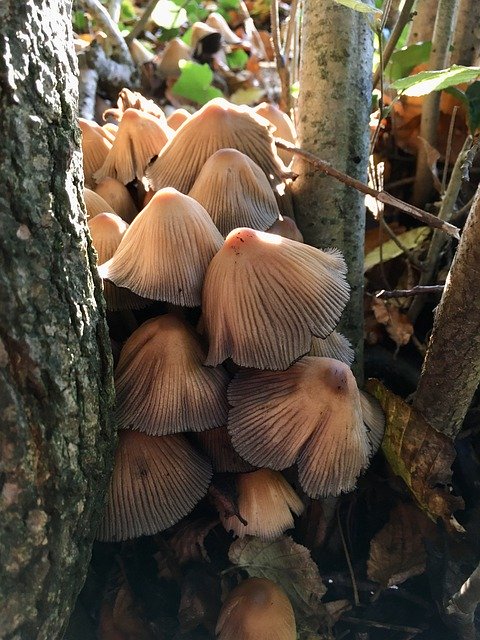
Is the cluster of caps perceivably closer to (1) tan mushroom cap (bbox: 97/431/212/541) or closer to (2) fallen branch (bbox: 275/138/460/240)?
(1) tan mushroom cap (bbox: 97/431/212/541)

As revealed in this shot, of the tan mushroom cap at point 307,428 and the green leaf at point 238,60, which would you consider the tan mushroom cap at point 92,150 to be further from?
the green leaf at point 238,60

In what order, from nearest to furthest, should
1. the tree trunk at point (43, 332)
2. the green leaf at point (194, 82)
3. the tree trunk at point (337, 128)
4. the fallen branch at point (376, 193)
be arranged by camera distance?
the tree trunk at point (43, 332) < the fallen branch at point (376, 193) < the tree trunk at point (337, 128) < the green leaf at point (194, 82)

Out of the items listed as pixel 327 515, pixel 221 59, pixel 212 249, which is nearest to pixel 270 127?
pixel 212 249

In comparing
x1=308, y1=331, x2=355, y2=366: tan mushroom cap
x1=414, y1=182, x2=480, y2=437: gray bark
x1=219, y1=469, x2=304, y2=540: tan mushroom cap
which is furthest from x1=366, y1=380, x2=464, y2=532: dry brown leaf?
x1=219, y1=469, x2=304, y2=540: tan mushroom cap

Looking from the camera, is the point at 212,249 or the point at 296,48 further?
the point at 296,48

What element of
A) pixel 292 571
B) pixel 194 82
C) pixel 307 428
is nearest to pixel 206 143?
pixel 307 428

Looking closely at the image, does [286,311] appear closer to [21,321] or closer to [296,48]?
[21,321]

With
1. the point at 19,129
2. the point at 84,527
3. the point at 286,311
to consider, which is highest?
the point at 19,129

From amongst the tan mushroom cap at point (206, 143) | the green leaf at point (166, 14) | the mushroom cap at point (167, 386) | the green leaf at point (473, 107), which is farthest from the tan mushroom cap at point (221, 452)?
the green leaf at point (166, 14)
